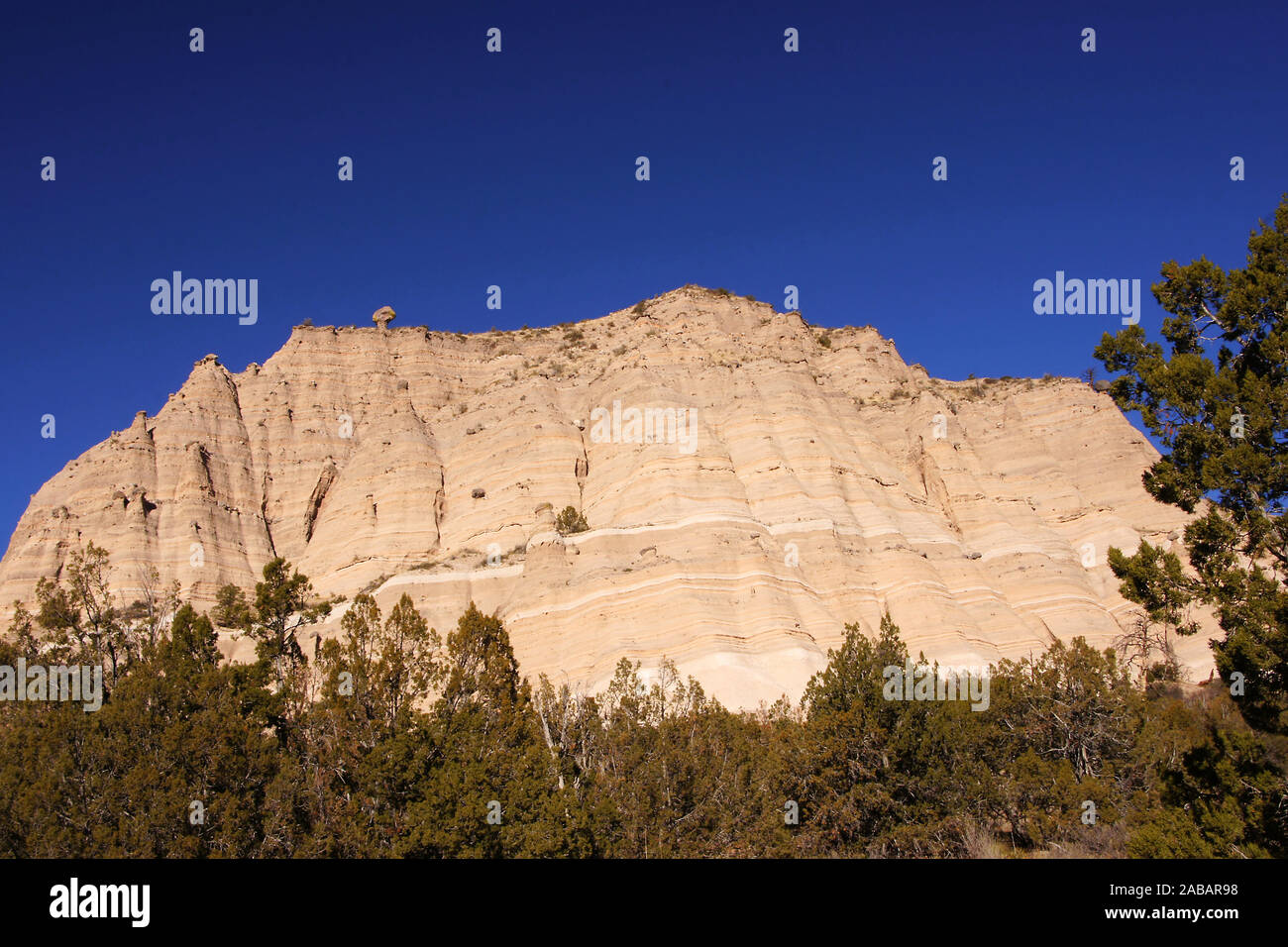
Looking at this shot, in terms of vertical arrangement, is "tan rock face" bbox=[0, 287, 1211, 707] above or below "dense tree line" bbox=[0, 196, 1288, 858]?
above

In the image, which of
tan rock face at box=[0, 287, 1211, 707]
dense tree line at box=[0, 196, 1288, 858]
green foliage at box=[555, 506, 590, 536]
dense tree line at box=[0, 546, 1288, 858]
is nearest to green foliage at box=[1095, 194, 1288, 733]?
dense tree line at box=[0, 196, 1288, 858]

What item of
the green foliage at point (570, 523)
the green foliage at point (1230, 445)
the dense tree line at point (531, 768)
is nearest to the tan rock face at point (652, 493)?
the green foliage at point (570, 523)

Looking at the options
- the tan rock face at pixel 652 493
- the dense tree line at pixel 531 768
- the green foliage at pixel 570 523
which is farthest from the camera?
the green foliage at pixel 570 523

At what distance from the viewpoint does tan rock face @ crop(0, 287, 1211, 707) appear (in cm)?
4659

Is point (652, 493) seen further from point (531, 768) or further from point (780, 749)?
point (531, 768)

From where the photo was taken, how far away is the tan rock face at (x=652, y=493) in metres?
46.6

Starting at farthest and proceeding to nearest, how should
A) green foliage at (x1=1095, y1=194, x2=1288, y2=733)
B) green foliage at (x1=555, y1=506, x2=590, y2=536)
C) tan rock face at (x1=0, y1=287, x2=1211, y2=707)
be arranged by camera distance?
green foliage at (x1=555, y1=506, x2=590, y2=536), tan rock face at (x1=0, y1=287, x2=1211, y2=707), green foliage at (x1=1095, y1=194, x2=1288, y2=733)

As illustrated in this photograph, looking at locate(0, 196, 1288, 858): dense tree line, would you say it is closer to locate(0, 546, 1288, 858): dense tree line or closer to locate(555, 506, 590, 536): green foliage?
locate(0, 546, 1288, 858): dense tree line

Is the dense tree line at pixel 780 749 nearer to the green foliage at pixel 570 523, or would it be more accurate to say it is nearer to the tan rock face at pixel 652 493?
the tan rock face at pixel 652 493

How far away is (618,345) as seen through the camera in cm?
7631

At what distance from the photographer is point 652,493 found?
53.1 meters

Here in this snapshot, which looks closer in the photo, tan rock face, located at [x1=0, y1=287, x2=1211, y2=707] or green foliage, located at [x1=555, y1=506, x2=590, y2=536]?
tan rock face, located at [x1=0, y1=287, x2=1211, y2=707]

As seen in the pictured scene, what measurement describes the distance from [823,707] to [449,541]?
36.8 metres

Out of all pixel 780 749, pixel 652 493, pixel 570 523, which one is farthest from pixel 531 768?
pixel 570 523
